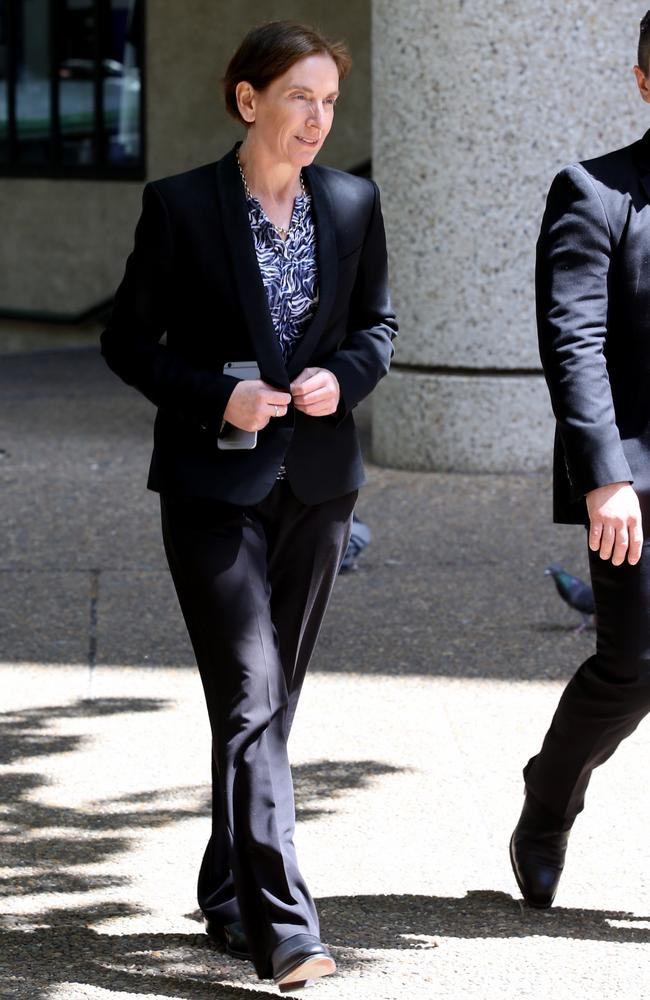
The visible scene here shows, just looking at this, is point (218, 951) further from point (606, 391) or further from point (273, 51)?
point (273, 51)

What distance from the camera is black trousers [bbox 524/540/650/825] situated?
3719 millimetres

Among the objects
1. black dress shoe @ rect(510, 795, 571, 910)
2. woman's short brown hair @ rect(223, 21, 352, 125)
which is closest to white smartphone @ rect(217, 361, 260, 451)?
woman's short brown hair @ rect(223, 21, 352, 125)

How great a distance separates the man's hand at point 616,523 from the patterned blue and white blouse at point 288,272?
71cm

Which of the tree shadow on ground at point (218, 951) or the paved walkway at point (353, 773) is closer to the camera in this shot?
the tree shadow on ground at point (218, 951)

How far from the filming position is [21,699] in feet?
19.1

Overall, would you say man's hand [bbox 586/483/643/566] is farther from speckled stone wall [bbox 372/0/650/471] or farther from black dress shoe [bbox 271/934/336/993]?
speckled stone wall [bbox 372/0/650/471]

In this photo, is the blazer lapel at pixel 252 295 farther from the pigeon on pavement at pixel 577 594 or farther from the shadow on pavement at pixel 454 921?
the pigeon on pavement at pixel 577 594

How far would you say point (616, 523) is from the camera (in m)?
3.60

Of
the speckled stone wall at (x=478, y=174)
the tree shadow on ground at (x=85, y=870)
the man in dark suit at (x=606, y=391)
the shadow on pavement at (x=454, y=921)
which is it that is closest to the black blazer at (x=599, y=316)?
the man in dark suit at (x=606, y=391)

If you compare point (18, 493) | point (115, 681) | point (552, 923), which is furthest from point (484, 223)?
point (552, 923)

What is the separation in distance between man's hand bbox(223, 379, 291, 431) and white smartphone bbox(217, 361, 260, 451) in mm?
26

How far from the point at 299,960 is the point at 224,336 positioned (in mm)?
1252

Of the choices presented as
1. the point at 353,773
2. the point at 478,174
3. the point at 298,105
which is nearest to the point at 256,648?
the point at 298,105

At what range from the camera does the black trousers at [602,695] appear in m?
3.72
